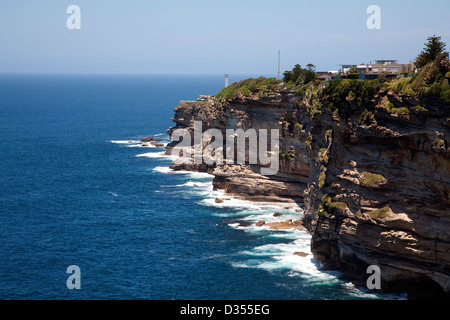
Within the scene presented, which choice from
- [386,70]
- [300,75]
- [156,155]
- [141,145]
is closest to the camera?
[386,70]

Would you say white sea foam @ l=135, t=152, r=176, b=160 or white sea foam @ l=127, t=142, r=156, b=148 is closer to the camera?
white sea foam @ l=135, t=152, r=176, b=160

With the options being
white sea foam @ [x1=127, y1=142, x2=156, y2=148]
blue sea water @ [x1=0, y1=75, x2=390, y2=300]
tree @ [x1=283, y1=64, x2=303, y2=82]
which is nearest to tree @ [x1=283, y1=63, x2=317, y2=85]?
tree @ [x1=283, y1=64, x2=303, y2=82]

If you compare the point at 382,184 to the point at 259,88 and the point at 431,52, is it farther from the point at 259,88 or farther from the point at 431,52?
the point at 259,88

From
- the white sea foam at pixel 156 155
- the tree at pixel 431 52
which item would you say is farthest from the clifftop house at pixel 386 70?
the white sea foam at pixel 156 155

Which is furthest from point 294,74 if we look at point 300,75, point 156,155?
point 156,155

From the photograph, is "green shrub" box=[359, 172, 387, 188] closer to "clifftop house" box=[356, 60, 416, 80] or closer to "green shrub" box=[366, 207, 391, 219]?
"green shrub" box=[366, 207, 391, 219]
